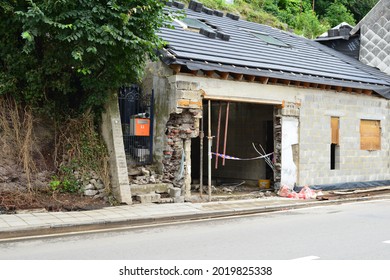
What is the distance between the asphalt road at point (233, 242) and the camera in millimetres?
6867

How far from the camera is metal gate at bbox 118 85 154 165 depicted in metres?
13.6

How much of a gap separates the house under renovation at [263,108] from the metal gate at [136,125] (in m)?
0.22

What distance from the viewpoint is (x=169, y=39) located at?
1462cm

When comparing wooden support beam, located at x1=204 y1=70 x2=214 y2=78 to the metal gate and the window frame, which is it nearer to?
the metal gate

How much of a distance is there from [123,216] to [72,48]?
4.30 meters

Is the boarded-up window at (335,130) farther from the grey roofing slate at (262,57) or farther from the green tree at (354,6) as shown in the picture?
the green tree at (354,6)

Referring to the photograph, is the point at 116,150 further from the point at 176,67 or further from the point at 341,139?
the point at 341,139

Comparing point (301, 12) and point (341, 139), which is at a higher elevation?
point (301, 12)

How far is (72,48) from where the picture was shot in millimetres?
11211

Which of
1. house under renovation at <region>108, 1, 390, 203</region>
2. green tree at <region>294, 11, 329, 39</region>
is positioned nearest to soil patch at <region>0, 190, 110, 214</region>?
house under renovation at <region>108, 1, 390, 203</region>

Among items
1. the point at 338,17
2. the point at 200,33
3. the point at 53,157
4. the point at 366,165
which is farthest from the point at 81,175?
the point at 338,17

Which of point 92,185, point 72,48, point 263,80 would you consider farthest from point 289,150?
point 72,48

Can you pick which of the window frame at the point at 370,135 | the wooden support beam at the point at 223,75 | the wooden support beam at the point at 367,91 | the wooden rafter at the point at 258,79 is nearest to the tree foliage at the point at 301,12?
the wooden support beam at the point at 367,91

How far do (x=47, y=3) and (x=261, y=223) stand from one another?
6.95 m
